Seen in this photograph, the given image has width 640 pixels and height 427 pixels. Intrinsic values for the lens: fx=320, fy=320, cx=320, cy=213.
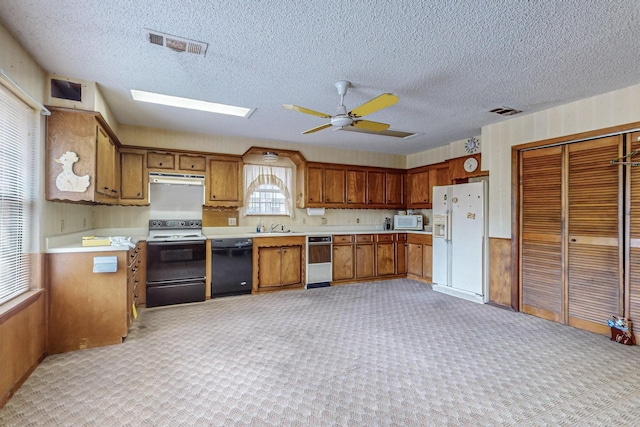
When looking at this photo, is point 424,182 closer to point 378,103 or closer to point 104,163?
point 378,103

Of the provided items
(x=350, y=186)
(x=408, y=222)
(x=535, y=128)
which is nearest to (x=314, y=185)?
(x=350, y=186)

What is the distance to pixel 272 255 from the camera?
5211 mm

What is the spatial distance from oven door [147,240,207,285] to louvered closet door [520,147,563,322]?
443 centimetres

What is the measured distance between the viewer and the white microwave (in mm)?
6281

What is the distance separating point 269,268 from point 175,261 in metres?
1.41

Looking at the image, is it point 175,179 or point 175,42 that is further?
point 175,179

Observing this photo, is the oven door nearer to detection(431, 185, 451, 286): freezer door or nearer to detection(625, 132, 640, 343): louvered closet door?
detection(431, 185, 451, 286): freezer door

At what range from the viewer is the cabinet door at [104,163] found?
A: 323cm

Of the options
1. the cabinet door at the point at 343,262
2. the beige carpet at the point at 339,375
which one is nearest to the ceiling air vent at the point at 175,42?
the beige carpet at the point at 339,375

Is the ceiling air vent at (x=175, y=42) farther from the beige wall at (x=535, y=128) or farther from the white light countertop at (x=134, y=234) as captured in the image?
the beige wall at (x=535, y=128)

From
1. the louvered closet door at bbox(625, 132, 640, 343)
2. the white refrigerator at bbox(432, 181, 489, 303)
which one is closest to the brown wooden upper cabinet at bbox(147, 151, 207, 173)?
the white refrigerator at bbox(432, 181, 489, 303)

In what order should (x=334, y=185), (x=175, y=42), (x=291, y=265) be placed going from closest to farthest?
(x=175, y=42) → (x=291, y=265) → (x=334, y=185)

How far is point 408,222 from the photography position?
641 centimetres

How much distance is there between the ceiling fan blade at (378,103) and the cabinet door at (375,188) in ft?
11.5
